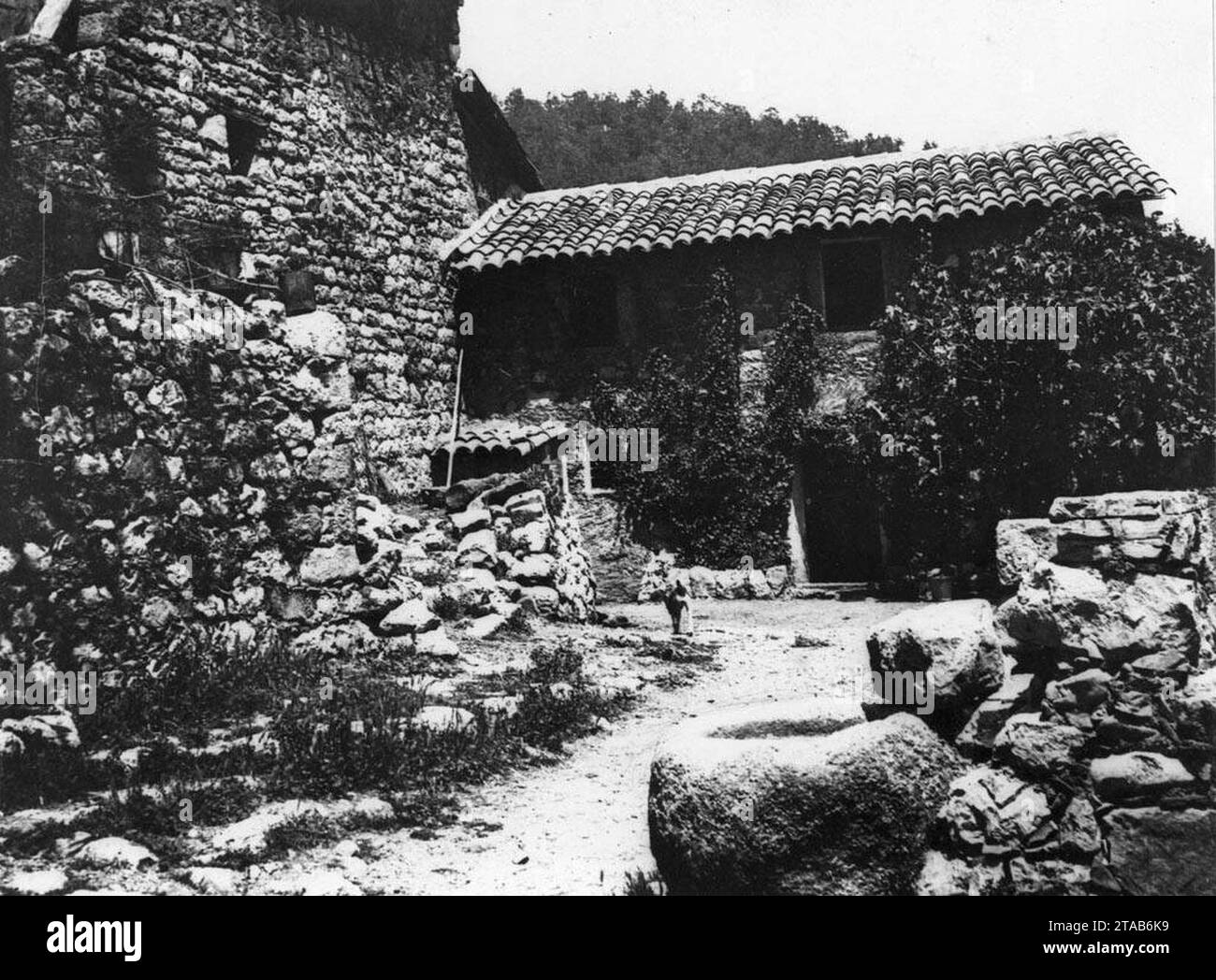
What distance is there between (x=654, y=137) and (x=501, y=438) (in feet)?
35.1

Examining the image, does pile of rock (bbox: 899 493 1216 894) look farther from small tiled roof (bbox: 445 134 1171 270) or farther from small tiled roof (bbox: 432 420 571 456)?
small tiled roof (bbox: 445 134 1171 270)

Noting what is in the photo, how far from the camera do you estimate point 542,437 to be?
1154 cm

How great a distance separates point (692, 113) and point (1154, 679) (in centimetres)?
1739

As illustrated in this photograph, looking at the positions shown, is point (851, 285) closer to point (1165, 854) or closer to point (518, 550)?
point (518, 550)

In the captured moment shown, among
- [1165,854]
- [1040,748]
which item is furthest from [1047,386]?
[1165,854]

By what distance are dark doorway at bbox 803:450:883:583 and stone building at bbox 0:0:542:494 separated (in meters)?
5.01

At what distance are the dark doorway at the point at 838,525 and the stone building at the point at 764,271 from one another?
0.02m

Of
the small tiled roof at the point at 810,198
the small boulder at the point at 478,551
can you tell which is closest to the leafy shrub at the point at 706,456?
A: the small tiled roof at the point at 810,198

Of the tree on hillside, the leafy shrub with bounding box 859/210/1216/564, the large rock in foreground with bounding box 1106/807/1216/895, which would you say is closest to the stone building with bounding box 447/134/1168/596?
the leafy shrub with bounding box 859/210/1216/564

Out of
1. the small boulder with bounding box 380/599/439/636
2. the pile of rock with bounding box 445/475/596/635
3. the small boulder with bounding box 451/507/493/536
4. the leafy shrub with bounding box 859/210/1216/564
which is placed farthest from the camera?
the small boulder with bounding box 451/507/493/536

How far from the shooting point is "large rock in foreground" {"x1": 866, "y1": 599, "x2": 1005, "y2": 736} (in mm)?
4195

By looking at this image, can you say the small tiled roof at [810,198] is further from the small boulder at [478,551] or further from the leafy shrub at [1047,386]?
the small boulder at [478,551]

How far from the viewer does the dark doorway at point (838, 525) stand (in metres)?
12.0
